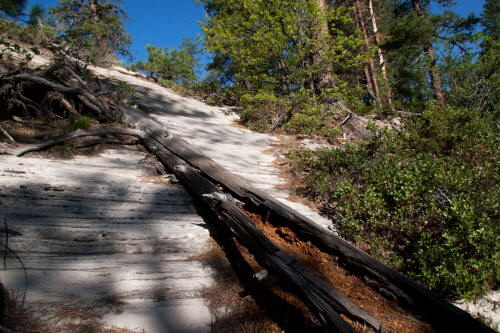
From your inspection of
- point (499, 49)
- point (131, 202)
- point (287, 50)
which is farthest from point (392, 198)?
point (499, 49)

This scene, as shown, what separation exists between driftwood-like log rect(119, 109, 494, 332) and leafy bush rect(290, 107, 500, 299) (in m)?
0.90

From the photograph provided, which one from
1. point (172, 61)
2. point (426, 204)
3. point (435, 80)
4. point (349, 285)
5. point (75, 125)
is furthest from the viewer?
point (172, 61)

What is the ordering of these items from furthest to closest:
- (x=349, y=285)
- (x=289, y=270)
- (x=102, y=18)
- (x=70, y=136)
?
(x=102, y=18)
(x=70, y=136)
(x=349, y=285)
(x=289, y=270)

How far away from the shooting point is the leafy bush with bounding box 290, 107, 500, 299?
2.86 meters

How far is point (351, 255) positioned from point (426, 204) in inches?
67.5

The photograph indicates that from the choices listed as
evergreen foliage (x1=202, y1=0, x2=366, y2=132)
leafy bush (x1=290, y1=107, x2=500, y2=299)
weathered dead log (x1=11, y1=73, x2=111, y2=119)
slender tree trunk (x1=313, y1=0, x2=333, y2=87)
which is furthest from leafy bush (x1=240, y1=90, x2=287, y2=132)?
weathered dead log (x1=11, y1=73, x2=111, y2=119)

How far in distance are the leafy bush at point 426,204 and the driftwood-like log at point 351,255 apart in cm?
90

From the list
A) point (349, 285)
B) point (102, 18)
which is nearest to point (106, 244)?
point (349, 285)

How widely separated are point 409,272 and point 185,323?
7.78ft

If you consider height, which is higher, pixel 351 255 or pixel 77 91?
pixel 77 91

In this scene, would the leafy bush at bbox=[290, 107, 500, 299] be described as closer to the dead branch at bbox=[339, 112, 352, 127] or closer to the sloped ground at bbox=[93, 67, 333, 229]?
the sloped ground at bbox=[93, 67, 333, 229]

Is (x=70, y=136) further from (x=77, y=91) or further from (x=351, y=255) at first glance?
(x=351, y=255)

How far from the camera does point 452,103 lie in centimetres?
948

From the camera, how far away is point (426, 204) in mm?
3545
